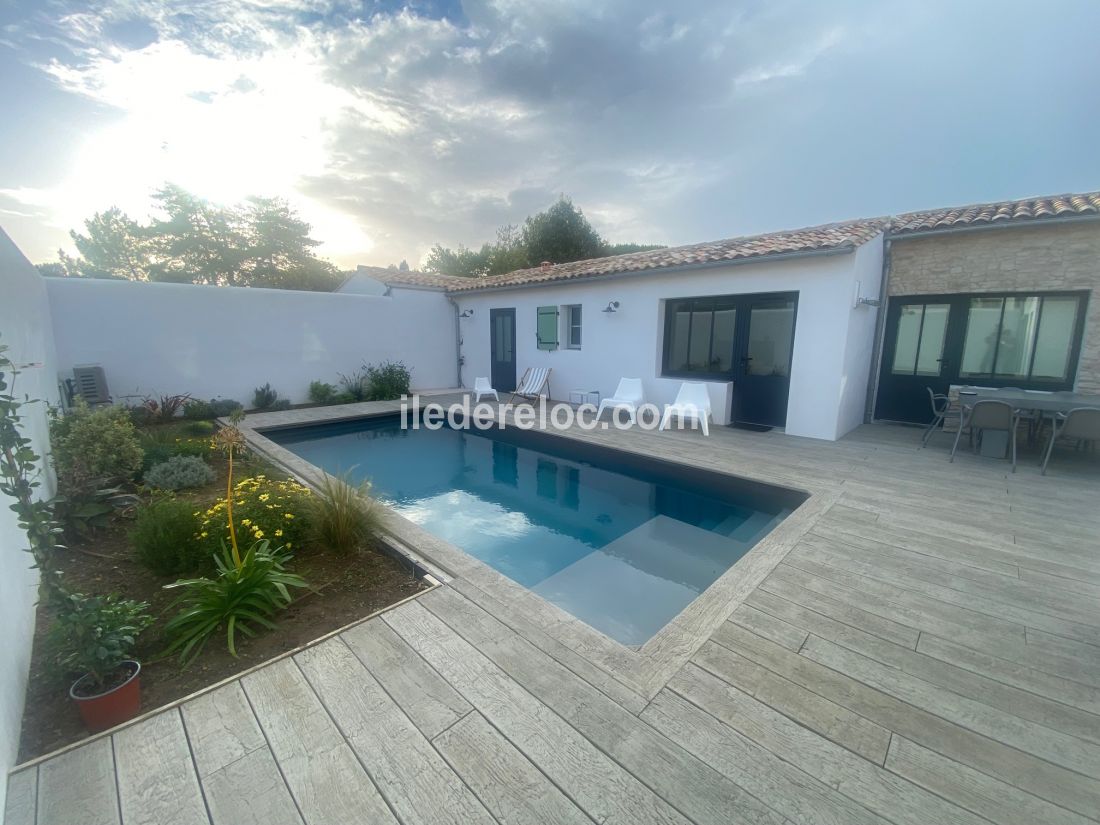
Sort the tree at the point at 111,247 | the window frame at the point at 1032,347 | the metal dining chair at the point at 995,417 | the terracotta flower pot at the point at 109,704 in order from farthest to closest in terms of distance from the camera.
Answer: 1. the tree at the point at 111,247
2. the window frame at the point at 1032,347
3. the metal dining chair at the point at 995,417
4. the terracotta flower pot at the point at 109,704

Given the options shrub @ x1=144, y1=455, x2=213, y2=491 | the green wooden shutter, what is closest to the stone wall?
the green wooden shutter

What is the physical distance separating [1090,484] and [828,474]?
99.3 inches

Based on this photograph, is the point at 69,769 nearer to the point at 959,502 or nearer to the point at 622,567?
the point at 622,567

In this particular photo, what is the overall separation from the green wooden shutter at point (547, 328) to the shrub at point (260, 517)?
23.1 ft

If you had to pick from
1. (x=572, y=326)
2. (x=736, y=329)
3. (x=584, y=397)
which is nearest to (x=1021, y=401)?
(x=736, y=329)

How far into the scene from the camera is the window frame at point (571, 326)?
966cm

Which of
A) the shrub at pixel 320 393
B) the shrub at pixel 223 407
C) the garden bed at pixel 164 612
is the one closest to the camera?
the garden bed at pixel 164 612

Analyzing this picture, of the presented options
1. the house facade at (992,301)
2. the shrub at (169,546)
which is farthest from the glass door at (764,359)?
the shrub at (169,546)

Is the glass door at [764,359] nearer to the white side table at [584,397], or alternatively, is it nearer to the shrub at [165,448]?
the white side table at [584,397]

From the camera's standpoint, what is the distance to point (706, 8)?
6859 millimetres

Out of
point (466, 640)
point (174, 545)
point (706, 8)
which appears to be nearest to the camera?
point (466, 640)

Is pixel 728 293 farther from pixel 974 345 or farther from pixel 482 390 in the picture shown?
pixel 482 390

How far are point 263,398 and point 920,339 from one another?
12.4 metres

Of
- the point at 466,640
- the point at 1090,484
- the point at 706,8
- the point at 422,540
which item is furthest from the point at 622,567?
the point at 706,8
